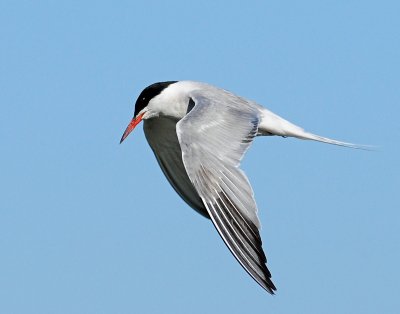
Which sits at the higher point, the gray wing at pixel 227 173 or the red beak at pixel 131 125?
the red beak at pixel 131 125

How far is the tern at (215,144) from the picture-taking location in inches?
400

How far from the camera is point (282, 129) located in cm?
1291

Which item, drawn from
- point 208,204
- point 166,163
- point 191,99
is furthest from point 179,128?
point 166,163

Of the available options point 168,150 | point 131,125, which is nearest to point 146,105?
point 131,125

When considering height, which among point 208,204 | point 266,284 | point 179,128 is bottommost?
point 266,284

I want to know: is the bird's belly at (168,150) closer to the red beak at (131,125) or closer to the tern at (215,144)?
the tern at (215,144)

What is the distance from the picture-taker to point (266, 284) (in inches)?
389

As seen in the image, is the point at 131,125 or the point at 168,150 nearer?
the point at 131,125

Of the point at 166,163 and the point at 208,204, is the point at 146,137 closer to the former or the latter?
the point at 166,163

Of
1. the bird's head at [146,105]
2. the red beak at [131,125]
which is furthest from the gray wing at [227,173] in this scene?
the red beak at [131,125]

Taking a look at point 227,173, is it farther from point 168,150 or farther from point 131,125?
point 168,150

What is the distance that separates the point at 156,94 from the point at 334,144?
7.60 feet

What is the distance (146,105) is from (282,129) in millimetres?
1798

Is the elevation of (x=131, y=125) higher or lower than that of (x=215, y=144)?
higher
